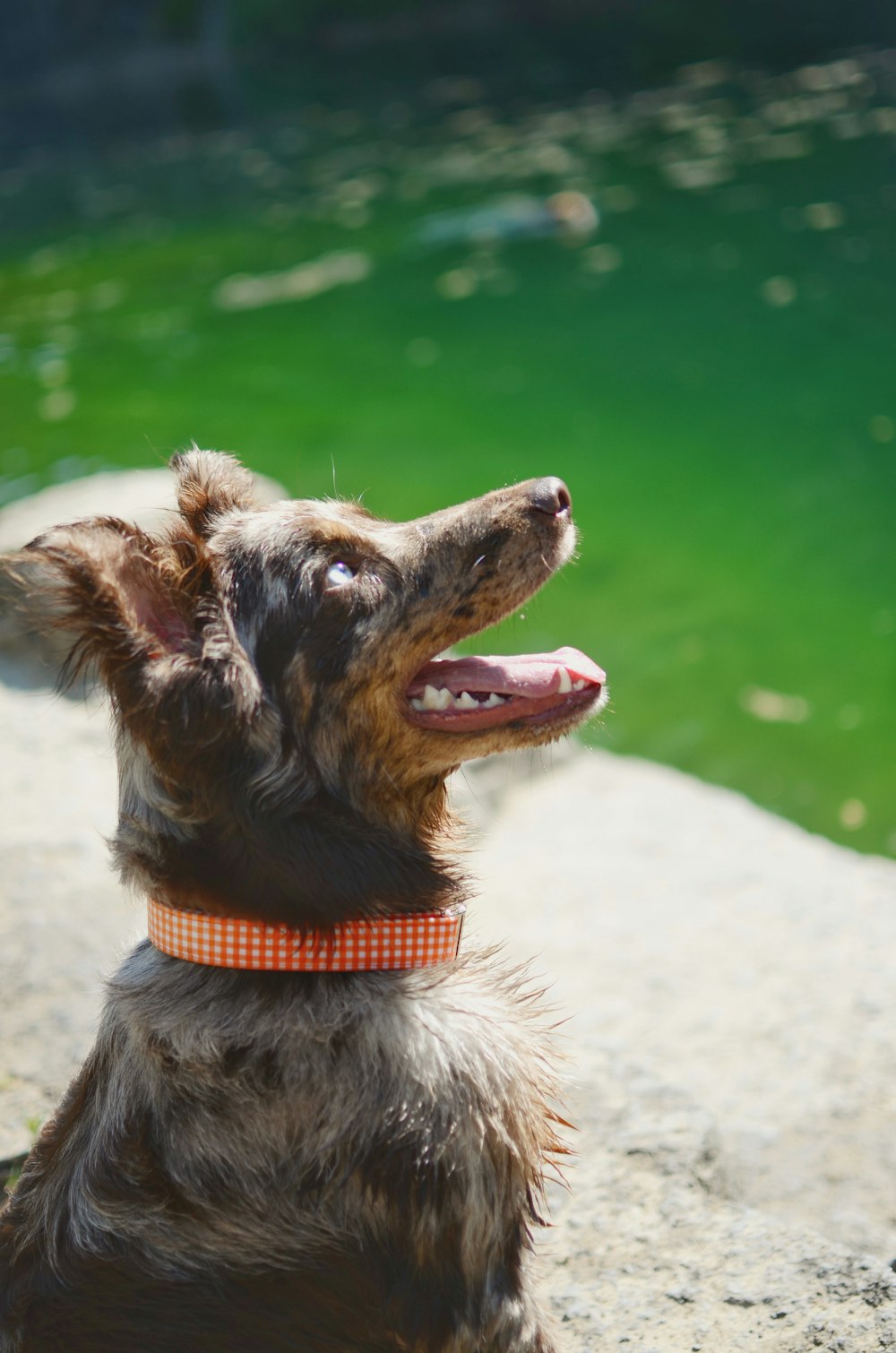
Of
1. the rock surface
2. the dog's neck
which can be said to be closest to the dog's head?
the dog's neck

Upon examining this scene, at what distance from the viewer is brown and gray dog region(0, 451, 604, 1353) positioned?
2.56m

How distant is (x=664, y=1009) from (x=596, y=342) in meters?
9.93

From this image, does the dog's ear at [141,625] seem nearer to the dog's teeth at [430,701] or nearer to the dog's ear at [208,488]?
the dog's ear at [208,488]

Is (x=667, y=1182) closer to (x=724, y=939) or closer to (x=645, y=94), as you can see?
(x=724, y=939)

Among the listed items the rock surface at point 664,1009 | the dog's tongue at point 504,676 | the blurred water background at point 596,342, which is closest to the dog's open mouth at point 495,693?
the dog's tongue at point 504,676

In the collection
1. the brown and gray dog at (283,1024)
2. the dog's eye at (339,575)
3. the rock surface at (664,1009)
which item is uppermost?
the dog's eye at (339,575)

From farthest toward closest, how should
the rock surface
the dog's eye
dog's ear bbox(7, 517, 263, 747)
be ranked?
1. the rock surface
2. the dog's eye
3. dog's ear bbox(7, 517, 263, 747)

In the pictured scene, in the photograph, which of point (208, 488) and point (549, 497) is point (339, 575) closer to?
point (208, 488)

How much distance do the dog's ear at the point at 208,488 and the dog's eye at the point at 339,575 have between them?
0.33 metres

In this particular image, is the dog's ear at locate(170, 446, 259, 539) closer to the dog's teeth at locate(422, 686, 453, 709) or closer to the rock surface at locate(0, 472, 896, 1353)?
the dog's teeth at locate(422, 686, 453, 709)

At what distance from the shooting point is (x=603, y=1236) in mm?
3576

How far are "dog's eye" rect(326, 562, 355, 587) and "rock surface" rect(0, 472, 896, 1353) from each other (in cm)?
77

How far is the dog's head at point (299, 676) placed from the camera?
2.62m

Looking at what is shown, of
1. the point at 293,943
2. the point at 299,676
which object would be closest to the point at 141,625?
the point at 299,676
